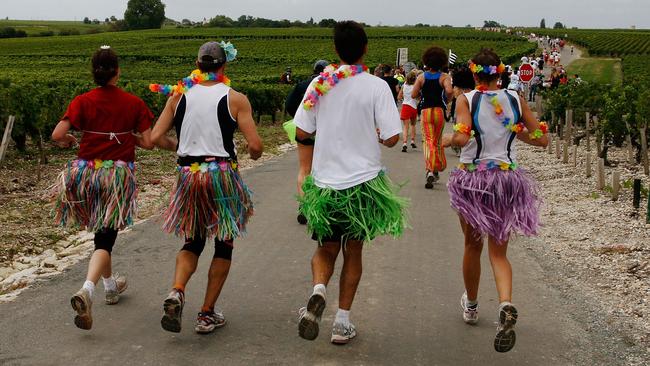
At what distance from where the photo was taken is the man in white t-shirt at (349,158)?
503cm

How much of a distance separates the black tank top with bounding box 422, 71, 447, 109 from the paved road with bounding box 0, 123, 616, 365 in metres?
3.83

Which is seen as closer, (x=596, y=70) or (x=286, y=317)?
(x=286, y=317)

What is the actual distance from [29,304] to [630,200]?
7.95 meters

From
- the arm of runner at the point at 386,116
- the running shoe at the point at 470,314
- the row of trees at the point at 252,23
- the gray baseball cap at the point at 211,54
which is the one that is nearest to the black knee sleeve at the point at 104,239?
the gray baseball cap at the point at 211,54

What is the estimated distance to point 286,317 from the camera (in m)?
5.73

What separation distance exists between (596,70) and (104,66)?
6825 cm

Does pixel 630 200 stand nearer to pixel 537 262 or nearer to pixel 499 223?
pixel 537 262

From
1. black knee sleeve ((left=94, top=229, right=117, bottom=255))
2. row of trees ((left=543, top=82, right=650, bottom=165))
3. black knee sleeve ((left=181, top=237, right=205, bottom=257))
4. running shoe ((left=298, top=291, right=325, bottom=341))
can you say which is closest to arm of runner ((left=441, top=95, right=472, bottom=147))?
running shoe ((left=298, top=291, right=325, bottom=341))

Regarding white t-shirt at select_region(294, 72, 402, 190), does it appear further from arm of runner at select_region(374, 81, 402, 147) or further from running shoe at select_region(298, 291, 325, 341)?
running shoe at select_region(298, 291, 325, 341)

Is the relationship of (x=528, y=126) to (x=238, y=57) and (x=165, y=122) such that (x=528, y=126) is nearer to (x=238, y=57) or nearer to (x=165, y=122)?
(x=165, y=122)

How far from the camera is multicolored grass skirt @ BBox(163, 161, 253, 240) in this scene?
5.29 meters

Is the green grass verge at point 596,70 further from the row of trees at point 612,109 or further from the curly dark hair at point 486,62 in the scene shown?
the curly dark hair at point 486,62

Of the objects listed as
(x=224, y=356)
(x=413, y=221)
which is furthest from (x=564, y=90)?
(x=224, y=356)

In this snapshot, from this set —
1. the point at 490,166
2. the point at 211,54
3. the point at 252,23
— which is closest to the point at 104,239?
the point at 211,54
